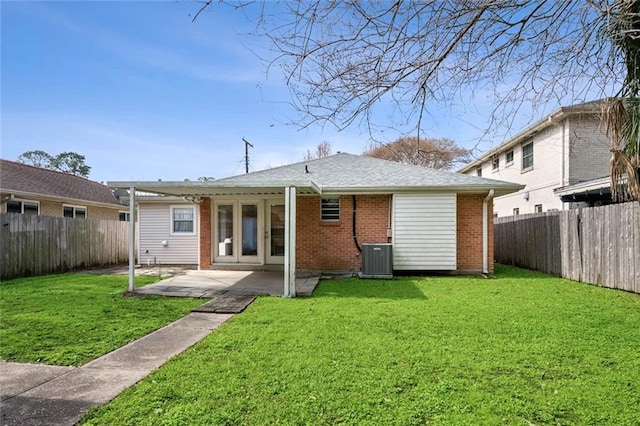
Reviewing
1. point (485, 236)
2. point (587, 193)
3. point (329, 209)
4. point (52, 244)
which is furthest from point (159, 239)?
point (587, 193)

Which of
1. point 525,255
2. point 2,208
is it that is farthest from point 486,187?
point 2,208

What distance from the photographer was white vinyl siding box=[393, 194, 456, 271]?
434 inches

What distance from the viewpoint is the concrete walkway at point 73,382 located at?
301 cm

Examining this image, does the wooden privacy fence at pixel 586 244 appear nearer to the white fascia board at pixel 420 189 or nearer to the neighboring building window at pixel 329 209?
the white fascia board at pixel 420 189

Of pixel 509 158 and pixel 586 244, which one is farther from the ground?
pixel 509 158

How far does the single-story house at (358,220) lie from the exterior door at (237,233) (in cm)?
3

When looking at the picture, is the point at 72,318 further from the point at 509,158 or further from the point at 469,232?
the point at 509,158

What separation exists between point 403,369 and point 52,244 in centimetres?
1248

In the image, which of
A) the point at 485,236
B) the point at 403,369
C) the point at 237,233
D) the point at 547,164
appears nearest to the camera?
the point at 403,369

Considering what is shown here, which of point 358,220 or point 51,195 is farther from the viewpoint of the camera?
point 51,195

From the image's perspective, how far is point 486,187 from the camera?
10727 millimetres

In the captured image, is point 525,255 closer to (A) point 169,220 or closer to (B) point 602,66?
(B) point 602,66

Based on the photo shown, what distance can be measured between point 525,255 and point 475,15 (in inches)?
457

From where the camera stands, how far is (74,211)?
1756cm
